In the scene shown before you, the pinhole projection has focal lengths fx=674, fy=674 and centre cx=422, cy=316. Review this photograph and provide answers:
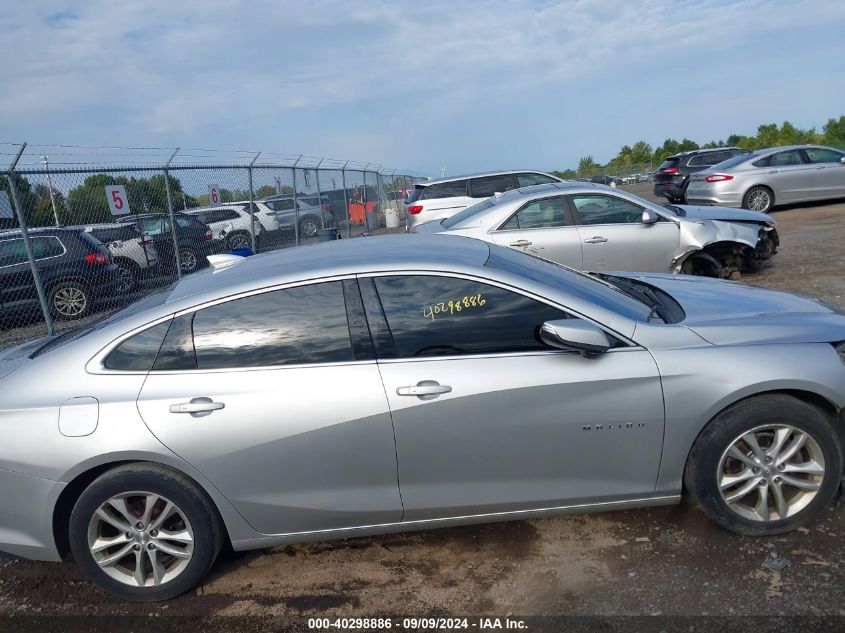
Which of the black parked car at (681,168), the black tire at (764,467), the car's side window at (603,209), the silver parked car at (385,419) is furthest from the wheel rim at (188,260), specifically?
the black parked car at (681,168)

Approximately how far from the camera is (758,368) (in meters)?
3.15

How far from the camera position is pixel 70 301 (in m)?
10.4

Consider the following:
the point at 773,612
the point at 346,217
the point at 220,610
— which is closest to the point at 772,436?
the point at 773,612

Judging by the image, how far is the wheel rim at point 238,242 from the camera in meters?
13.0

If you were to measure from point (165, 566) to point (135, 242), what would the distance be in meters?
8.19

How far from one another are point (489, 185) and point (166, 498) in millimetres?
11161

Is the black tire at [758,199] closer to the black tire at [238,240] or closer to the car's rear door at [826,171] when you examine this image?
the car's rear door at [826,171]

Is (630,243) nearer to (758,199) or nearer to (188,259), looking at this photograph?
(188,259)

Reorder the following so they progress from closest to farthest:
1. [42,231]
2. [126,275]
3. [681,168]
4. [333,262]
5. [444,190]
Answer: [333,262] < [42,231] < [126,275] < [444,190] < [681,168]

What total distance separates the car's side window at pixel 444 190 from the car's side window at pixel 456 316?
9986 millimetres

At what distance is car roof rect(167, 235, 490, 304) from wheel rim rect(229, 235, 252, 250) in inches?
370

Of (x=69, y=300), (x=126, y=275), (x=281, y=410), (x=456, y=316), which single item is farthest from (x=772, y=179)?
(x=281, y=410)

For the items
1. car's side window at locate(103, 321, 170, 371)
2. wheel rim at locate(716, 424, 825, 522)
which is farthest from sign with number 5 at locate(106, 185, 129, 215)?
wheel rim at locate(716, 424, 825, 522)

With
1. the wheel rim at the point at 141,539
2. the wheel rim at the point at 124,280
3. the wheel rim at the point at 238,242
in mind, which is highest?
the wheel rim at the point at 238,242
